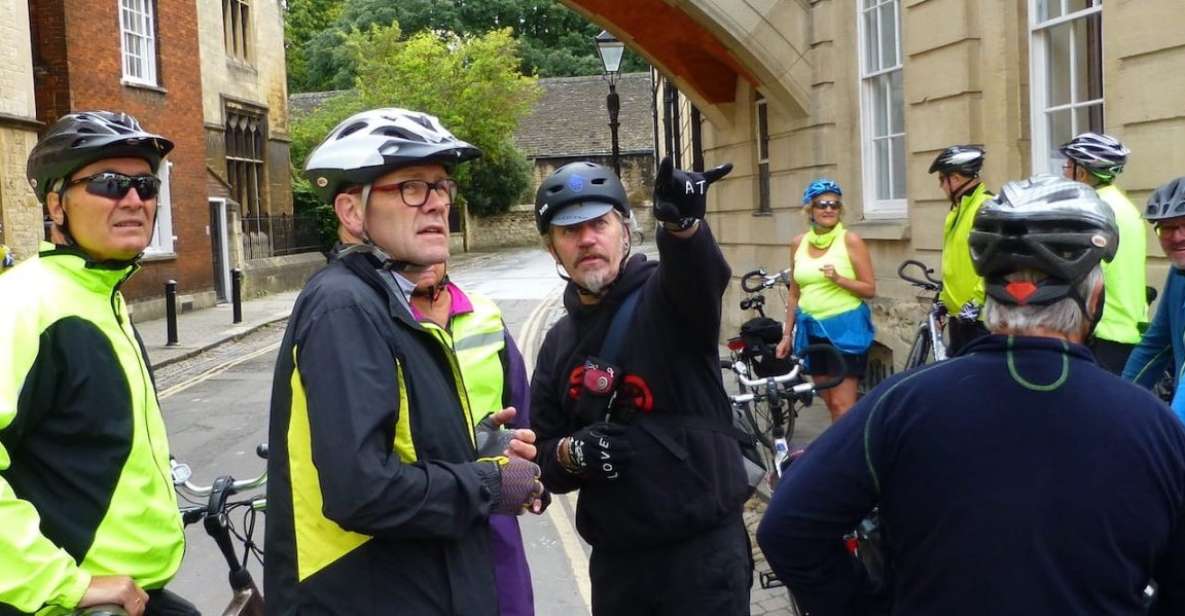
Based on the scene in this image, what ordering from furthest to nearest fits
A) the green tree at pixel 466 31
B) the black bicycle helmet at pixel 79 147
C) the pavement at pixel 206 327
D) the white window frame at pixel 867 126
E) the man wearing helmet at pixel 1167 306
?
the green tree at pixel 466 31, the pavement at pixel 206 327, the white window frame at pixel 867 126, the man wearing helmet at pixel 1167 306, the black bicycle helmet at pixel 79 147

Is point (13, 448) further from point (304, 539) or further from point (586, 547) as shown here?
point (586, 547)

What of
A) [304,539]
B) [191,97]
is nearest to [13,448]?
[304,539]

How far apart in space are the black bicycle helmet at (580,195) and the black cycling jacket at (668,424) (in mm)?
202

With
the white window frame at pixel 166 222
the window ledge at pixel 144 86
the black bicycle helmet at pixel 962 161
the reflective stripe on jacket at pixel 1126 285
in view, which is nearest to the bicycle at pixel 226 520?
the reflective stripe on jacket at pixel 1126 285

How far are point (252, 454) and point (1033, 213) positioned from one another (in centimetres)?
842

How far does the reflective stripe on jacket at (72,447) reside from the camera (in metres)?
2.40

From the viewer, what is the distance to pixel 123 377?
2721mm

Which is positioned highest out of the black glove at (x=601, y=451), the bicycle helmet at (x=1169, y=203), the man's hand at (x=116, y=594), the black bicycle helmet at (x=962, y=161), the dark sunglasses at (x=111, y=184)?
the black bicycle helmet at (x=962, y=161)

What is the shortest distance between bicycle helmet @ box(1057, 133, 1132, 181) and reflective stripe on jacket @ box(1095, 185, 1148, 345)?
217 millimetres

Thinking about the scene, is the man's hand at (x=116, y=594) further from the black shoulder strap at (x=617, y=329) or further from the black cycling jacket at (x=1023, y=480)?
the black cycling jacket at (x=1023, y=480)

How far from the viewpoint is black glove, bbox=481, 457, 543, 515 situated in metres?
2.49

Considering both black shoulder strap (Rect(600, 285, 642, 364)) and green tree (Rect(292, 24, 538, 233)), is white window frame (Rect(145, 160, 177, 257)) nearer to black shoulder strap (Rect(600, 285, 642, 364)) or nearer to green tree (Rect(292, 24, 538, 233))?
green tree (Rect(292, 24, 538, 233))

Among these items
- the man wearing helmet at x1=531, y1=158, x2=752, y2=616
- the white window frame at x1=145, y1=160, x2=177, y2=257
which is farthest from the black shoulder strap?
the white window frame at x1=145, y1=160, x2=177, y2=257

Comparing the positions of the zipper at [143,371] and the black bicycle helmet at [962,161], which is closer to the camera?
the zipper at [143,371]
